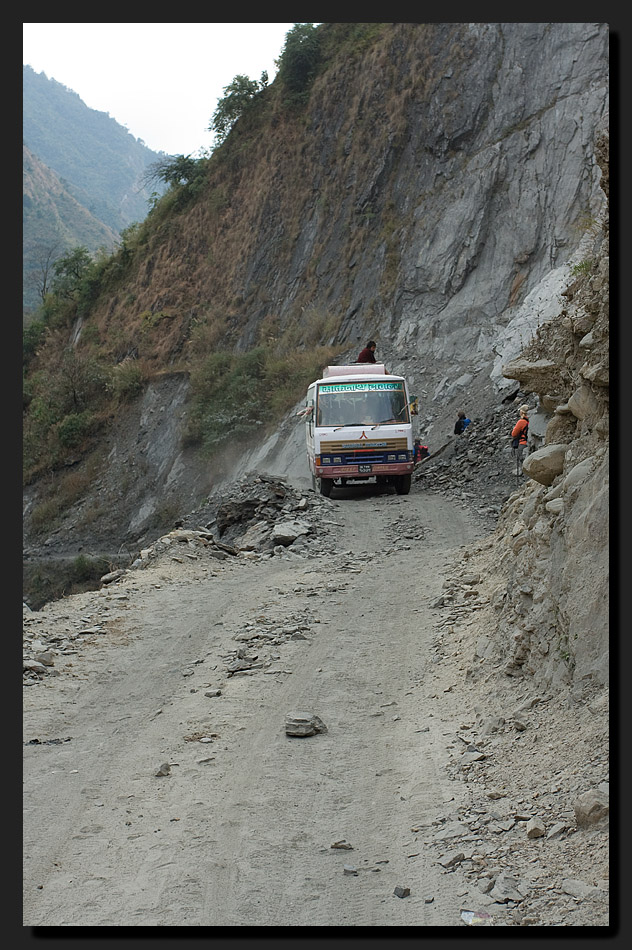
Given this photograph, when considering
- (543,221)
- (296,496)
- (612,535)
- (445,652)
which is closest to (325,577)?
(445,652)

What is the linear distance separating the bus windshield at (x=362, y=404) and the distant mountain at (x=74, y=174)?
48881 millimetres

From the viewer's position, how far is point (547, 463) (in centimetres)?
602

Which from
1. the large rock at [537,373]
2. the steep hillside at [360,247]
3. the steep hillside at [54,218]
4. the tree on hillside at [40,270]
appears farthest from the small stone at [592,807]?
the steep hillside at [54,218]

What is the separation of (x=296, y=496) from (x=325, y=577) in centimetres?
596

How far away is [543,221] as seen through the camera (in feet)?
86.4

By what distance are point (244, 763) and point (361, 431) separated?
12.9m

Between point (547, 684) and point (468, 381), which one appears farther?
point (468, 381)

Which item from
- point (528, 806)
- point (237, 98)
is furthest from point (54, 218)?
point (528, 806)

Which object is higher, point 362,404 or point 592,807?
point 362,404

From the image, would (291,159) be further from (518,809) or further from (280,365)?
(518,809)

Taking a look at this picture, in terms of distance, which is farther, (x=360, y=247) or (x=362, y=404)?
(x=360, y=247)

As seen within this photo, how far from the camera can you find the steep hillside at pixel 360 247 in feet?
86.2

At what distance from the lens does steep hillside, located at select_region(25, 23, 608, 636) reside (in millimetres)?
26266

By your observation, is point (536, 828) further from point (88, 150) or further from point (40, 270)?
point (88, 150)
